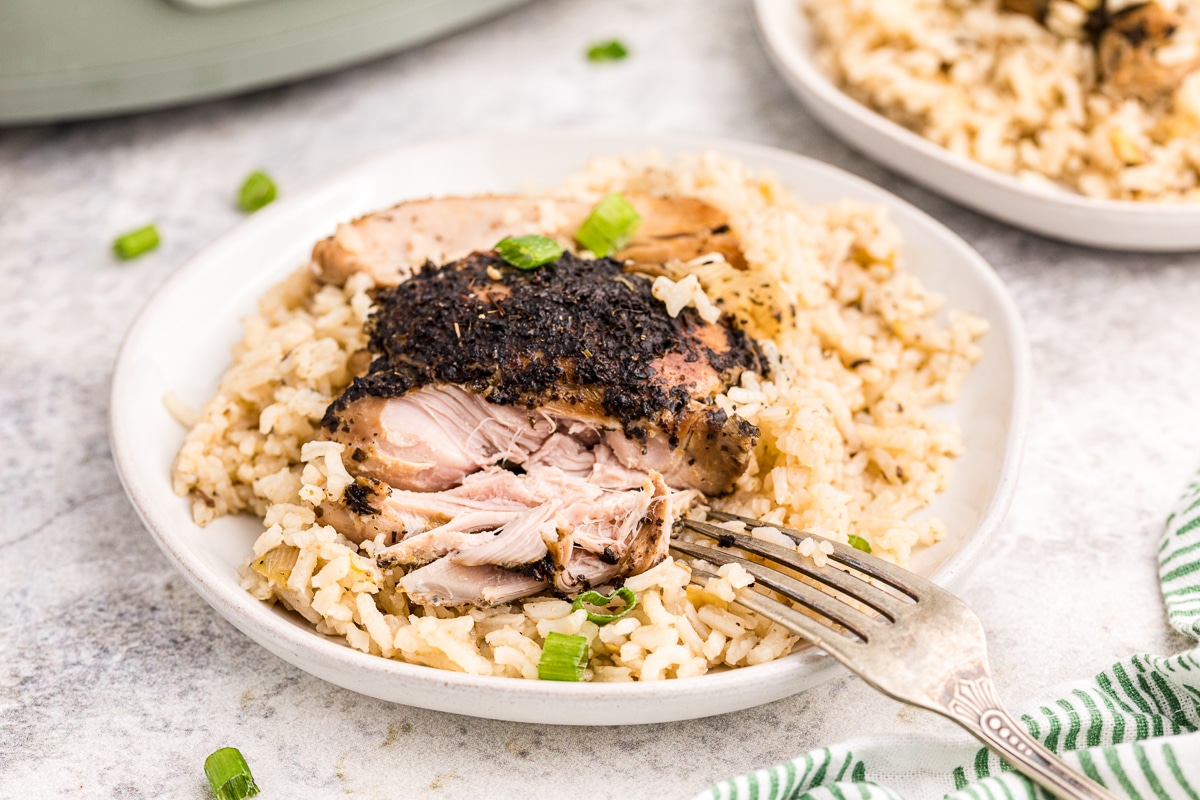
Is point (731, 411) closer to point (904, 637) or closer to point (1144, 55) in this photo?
point (904, 637)

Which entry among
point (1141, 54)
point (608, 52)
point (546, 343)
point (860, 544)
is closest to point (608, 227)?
point (546, 343)

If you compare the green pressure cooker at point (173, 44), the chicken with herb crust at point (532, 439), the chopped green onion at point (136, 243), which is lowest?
the chopped green onion at point (136, 243)

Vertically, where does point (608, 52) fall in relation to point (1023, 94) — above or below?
below

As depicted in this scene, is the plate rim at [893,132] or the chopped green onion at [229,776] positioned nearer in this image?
the chopped green onion at [229,776]

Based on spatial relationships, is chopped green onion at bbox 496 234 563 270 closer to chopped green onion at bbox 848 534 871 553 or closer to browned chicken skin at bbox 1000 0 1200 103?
chopped green onion at bbox 848 534 871 553

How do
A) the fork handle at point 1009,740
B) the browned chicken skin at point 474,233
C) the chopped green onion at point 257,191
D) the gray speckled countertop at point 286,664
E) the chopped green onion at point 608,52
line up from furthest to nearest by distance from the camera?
the chopped green onion at point 608,52 → the chopped green onion at point 257,191 → the browned chicken skin at point 474,233 → the gray speckled countertop at point 286,664 → the fork handle at point 1009,740

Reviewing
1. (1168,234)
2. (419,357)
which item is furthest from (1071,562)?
(419,357)

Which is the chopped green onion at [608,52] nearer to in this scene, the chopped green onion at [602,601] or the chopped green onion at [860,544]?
the chopped green onion at [860,544]

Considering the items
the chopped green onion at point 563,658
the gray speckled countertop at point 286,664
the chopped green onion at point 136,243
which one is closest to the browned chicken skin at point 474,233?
the gray speckled countertop at point 286,664
